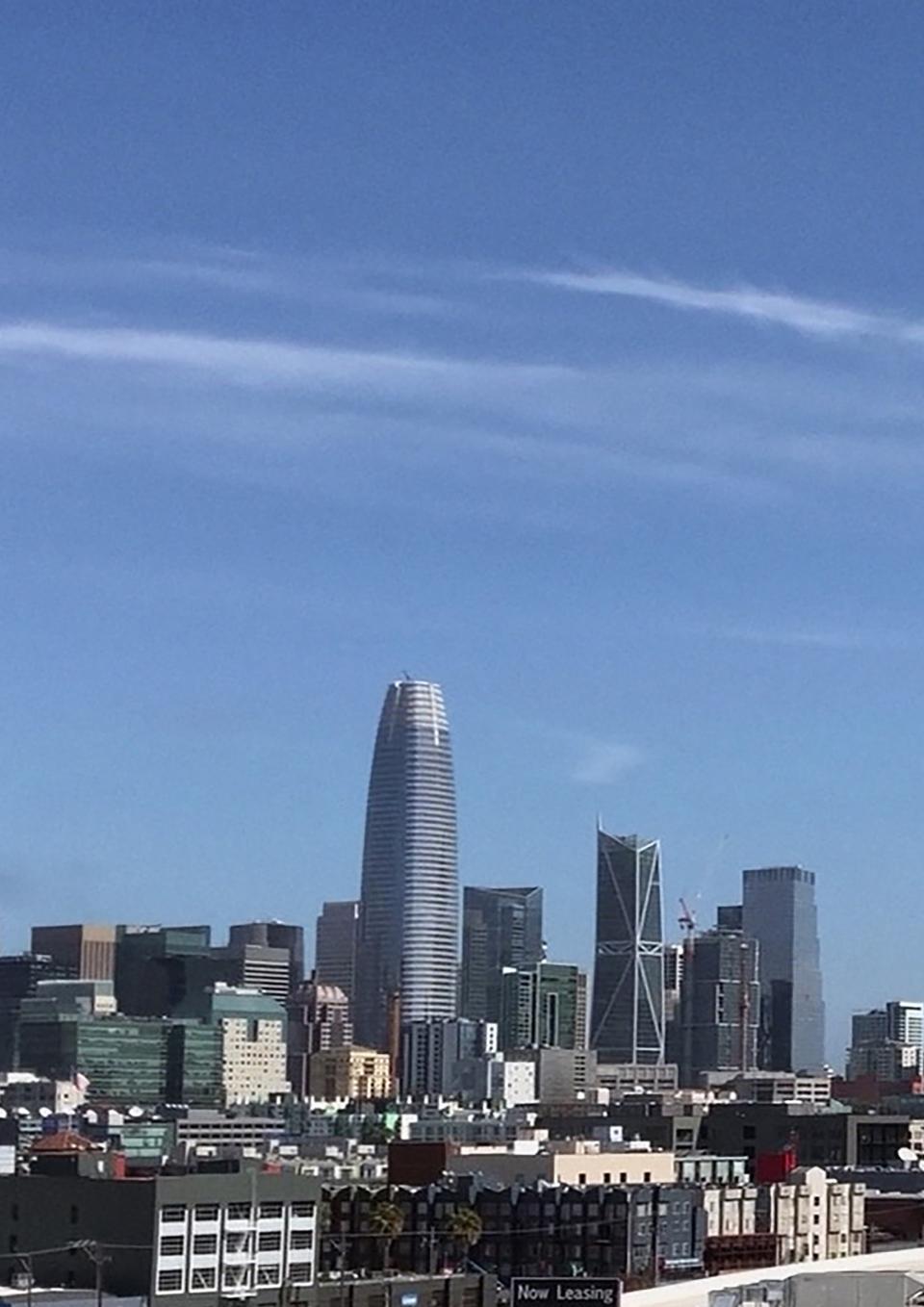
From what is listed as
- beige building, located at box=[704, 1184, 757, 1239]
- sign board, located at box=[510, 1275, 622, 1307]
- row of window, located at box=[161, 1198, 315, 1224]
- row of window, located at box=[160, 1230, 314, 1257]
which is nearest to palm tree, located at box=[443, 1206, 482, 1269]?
beige building, located at box=[704, 1184, 757, 1239]

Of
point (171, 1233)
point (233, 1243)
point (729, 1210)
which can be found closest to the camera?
point (171, 1233)

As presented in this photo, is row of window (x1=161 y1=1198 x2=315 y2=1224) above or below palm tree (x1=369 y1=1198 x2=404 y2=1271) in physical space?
above

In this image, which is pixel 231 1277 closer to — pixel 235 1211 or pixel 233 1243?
pixel 233 1243

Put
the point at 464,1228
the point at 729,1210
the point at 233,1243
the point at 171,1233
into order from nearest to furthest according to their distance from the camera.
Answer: the point at 171,1233 → the point at 233,1243 → the point at 464,1228 → the point at 729,1210

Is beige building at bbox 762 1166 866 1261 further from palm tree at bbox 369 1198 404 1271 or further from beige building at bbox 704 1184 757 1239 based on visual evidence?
palm tree at bbox 369 1198 404 1271

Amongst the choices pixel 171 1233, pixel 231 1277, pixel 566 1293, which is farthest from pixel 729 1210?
pixel 566 1293
